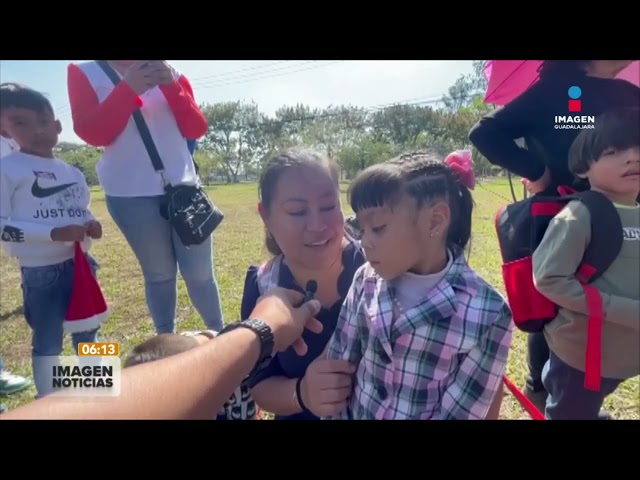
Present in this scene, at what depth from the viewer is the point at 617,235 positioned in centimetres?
85

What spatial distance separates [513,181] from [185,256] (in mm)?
820

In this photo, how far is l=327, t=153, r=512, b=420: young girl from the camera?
0.76 metres

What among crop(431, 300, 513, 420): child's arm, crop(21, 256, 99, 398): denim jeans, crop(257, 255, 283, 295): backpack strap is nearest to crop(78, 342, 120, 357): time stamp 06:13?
crop(21, 256, 99, 398): denim jeans

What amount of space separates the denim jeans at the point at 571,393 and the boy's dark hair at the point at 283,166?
63 centimetres

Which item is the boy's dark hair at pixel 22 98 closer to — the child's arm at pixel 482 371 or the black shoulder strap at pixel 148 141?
the black shoulder strap at pixel 148 141

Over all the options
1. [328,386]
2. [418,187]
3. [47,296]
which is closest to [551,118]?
[418,187]

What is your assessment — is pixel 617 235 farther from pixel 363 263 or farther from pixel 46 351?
pixel 46 351

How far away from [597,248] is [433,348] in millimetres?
378

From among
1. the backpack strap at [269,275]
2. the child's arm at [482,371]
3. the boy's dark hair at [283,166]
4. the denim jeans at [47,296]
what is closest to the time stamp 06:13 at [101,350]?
the denim jeans at [47,296]

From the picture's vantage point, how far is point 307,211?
2.90 ft

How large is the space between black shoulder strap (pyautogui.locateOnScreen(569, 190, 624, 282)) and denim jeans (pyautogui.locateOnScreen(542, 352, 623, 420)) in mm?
236

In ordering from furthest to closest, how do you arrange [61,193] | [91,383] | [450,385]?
[61,193]
[91,383]
[450,385]

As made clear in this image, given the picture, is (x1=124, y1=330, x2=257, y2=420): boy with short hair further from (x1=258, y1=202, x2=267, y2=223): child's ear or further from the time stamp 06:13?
(x1=258, y1=202, x2=267, y2=223): child's ear
